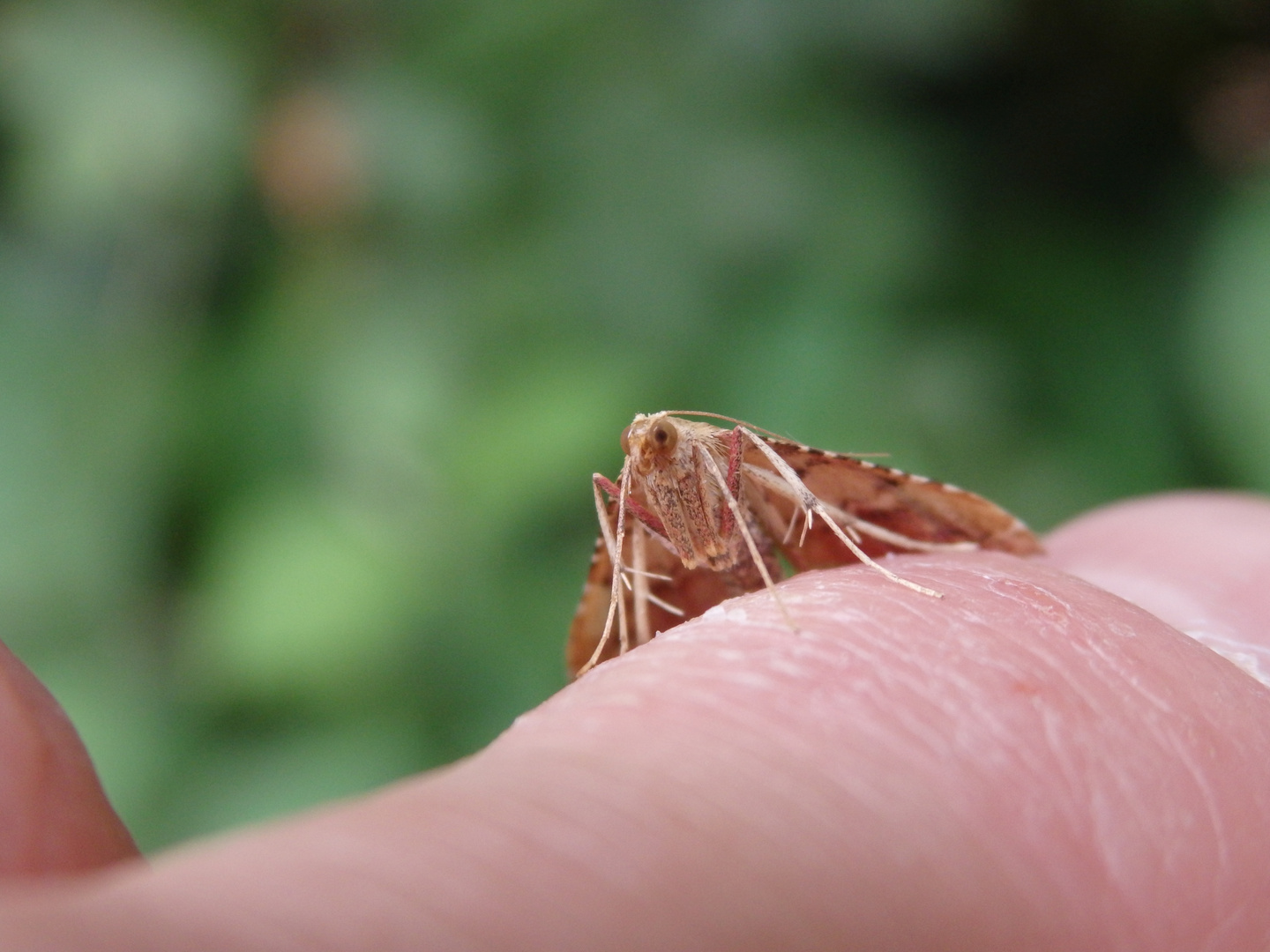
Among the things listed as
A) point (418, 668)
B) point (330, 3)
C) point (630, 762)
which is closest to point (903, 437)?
point (418, 668)

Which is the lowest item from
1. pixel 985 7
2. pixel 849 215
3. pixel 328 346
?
pixel 328 346

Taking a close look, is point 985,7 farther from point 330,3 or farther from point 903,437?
point 330,3

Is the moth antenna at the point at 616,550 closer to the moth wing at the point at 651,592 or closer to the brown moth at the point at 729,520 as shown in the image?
the brown moth at the point at 729,520

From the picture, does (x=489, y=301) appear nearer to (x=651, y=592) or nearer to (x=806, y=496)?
(x=651, y=592)

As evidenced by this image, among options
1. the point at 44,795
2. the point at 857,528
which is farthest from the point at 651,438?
the point at 44,795

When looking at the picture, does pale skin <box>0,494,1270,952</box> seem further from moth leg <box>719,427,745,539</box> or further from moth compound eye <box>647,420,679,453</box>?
moth compound eye <box>647,420,679,453</box>

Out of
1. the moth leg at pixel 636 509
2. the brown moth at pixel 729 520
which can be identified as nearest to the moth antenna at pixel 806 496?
the brown moth at pixel 729 520

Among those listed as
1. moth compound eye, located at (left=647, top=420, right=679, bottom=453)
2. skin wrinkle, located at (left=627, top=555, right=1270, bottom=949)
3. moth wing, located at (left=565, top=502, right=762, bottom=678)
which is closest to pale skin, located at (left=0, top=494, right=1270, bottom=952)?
skin wrinkle, located at (left=627, top=555, right=1270, bottom=949)
